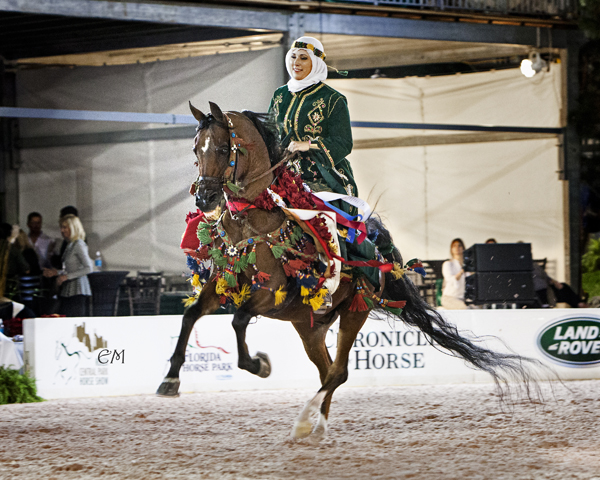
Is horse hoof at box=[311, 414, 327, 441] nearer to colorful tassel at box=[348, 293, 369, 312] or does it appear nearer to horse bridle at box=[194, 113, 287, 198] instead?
colorful tassel at box=[348, 293, 369, 312]

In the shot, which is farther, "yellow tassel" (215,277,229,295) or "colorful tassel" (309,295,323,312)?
"colorful tassel" (309,295,323,312)

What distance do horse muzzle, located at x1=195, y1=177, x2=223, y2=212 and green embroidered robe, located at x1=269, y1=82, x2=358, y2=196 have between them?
94 centimetres

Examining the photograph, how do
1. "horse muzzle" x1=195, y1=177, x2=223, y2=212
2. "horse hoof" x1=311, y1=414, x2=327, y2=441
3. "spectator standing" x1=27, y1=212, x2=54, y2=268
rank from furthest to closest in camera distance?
"spectator standing" x1=27, y1=212, x2=54, y2=268, "horse hoof" x1=311, y1=414, x2=327, y2=441, "horse muzzle" x1=195, y1=177, x2=223, y2=212

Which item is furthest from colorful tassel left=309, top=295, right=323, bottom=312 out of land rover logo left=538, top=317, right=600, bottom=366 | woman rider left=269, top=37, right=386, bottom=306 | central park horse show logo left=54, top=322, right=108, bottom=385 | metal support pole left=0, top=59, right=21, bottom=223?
metal support pole left=0, top=59, right=21, bottom=223

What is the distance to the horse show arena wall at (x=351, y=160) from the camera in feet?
37.6

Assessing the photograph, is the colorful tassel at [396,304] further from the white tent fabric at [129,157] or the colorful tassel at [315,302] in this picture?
the white tent fabric at [129,157]

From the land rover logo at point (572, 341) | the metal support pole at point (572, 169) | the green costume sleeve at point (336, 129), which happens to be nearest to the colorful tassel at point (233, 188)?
the green costume sleeve at point (336, 129)

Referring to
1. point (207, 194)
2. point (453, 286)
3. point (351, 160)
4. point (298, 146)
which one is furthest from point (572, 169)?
point (207, 194)

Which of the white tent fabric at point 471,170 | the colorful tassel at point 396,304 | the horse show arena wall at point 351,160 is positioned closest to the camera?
the colorful tassel at point 396,304

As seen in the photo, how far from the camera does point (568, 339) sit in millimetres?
8906

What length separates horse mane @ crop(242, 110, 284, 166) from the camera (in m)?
4.85

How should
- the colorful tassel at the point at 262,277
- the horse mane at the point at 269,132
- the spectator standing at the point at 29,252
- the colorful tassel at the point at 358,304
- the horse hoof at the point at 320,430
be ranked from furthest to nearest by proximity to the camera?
1. the spectator standing at the point at 29,252
2. the colorful tassel at the point at 358,304
3. the horse hoof at the point at 320,430
4. the horse mane at the point at 269,132
5. the colorful tassel at the point at 262,277

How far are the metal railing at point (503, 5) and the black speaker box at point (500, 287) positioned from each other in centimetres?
475

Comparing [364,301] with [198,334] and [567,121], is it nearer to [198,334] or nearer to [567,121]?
[198,334]
